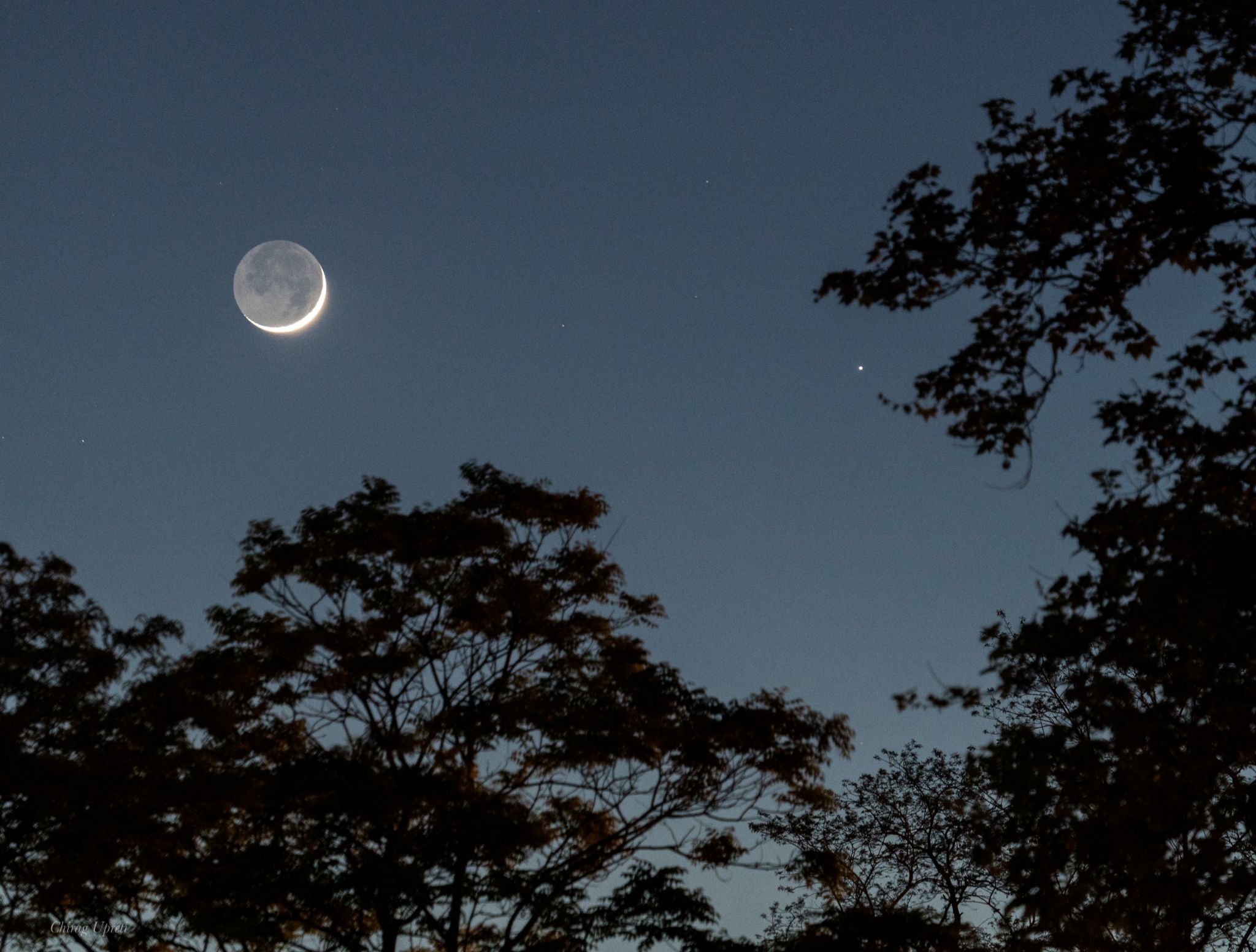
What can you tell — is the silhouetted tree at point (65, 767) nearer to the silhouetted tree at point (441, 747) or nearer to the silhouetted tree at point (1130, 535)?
the silhouetted tree at point (441, 747)

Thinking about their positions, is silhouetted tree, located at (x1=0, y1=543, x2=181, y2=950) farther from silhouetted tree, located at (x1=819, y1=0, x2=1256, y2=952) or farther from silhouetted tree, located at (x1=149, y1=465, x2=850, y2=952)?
silhouetted tree, located at (x1=819, y1=0, x2=1256, y2=952)

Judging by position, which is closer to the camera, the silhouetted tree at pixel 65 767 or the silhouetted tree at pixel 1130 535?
the silhouetted tree at pixel 1130 535

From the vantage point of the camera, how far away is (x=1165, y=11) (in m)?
9.50

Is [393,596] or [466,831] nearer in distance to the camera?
[466,831]

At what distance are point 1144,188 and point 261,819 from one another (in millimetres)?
15760

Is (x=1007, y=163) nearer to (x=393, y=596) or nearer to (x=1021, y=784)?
(x=1021, y=784)

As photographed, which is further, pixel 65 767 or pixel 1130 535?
pixel 65 767

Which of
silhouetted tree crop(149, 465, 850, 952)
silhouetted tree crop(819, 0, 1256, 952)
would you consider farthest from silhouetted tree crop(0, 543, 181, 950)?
silhouetted tree crop(819, 0, 1256, 952)

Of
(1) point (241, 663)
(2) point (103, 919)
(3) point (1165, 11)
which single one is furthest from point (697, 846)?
(3) point (1165, 11)

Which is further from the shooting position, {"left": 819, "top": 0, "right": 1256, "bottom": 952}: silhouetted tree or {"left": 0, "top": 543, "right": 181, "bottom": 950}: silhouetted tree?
{"left": 0, "top": 543, "right": 181, "bottom": 950}: silhouetted tree

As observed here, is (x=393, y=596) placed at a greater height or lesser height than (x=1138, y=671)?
greater

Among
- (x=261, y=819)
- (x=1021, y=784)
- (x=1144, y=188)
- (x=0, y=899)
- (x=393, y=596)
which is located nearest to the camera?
(x=1021, y=784)

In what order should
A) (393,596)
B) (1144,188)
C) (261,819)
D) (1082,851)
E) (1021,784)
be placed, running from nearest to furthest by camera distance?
1. (1021,784)
2. (1082,851)
3. (1144,188)
4. (261,819)
5. (393,596)

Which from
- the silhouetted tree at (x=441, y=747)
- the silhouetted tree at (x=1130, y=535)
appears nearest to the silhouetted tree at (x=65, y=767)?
the silhouetted tree at (x=441, y=747)
